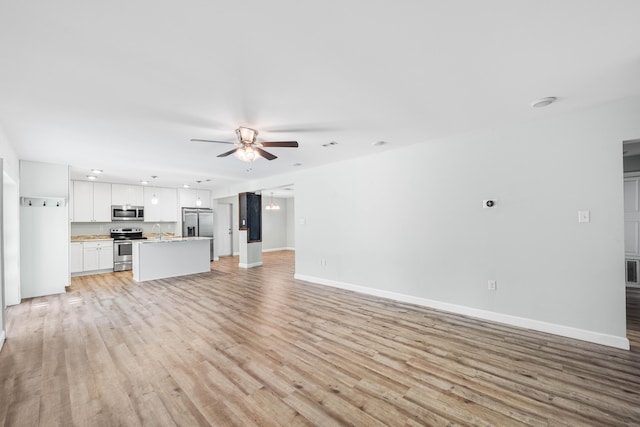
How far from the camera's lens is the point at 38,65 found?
6.63ft

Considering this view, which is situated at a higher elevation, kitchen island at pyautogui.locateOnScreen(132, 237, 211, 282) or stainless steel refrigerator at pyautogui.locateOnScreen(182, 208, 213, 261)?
stainless steel refrigerator at pyautogui.locateOnScreen(182, 208, 213, 261)

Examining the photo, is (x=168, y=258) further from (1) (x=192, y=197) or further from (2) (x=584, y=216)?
(2) (x=584, y=216)

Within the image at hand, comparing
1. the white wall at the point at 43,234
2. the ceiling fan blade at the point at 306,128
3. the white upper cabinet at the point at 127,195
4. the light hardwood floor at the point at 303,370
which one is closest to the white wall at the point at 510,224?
the light hardwood floor at the point at 303,370

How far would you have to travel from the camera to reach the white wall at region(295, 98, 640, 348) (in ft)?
9.24

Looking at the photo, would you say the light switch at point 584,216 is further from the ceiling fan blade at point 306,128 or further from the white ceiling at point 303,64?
the ceiling fan blade at point 306,128

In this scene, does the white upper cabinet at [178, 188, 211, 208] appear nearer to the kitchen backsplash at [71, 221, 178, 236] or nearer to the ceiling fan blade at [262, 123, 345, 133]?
the kitchen backsplash at [71, 221, 178, 236]

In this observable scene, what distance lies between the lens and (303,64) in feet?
6.81

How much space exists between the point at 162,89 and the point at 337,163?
11.2 feet

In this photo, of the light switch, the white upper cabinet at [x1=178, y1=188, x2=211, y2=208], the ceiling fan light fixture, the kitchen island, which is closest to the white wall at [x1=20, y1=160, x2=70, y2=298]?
the kitchen island

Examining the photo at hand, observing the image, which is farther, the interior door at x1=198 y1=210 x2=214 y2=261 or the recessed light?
the interior door at x1=198 y1=210 x2=214 y2=261

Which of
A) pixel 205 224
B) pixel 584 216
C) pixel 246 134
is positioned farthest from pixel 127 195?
pixel 584 216

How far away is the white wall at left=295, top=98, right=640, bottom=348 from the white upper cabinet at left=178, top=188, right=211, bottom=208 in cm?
628

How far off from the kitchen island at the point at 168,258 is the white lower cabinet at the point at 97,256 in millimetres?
1413

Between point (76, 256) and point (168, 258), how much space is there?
8.04ft
